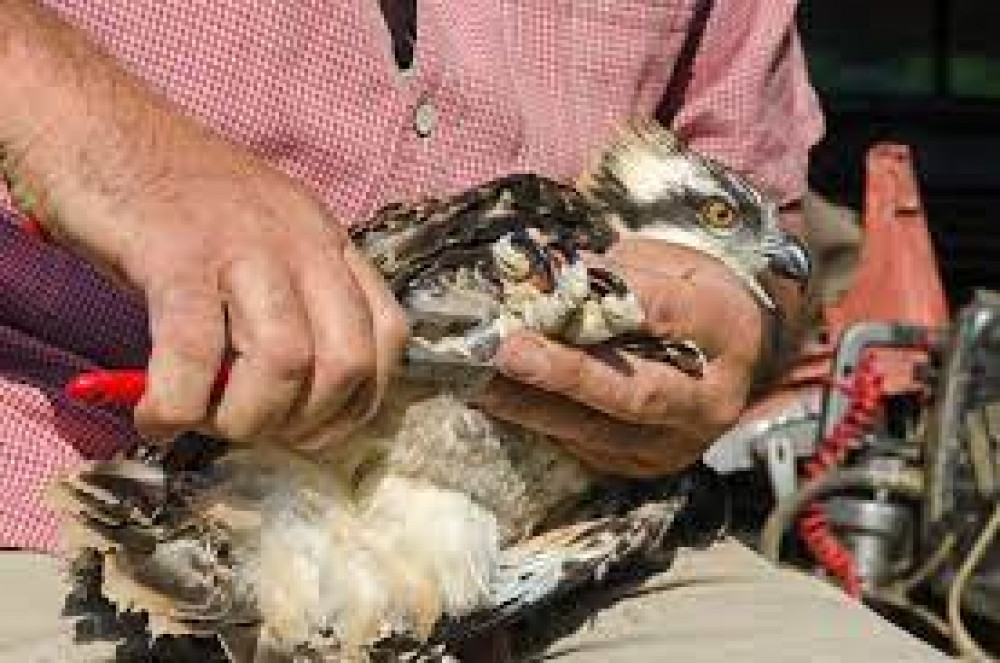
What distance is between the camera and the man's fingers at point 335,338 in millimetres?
1483

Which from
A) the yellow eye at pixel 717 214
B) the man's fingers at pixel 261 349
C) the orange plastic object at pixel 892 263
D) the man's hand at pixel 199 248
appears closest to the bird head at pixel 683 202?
the yellow eye at pixel 717 214

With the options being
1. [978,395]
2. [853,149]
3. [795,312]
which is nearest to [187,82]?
[795,312]

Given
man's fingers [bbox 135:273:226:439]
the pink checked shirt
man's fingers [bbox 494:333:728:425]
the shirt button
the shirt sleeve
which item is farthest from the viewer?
the shirt sleeve

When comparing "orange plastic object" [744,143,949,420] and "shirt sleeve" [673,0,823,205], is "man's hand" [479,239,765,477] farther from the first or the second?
"orange plastic object" [744,143,949,420]

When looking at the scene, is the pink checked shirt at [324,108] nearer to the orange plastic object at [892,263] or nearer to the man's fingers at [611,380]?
the man's fingers at [611,380]

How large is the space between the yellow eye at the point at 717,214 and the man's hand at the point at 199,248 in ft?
1.55

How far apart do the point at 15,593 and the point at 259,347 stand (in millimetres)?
446

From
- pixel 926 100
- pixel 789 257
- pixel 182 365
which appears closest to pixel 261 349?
pixel 182 365

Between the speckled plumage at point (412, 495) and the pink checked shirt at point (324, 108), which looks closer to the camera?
the speckled plumage at point (412, 495)

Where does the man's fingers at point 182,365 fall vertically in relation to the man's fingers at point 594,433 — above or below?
above

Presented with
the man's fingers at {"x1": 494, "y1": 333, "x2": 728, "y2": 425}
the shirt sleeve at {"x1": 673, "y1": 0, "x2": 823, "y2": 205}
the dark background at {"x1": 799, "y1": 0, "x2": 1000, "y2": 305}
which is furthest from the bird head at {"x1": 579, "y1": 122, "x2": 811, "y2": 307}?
the dark background at {"x1": 799, "y1": 0, "x2": 1000, "y2": 305}

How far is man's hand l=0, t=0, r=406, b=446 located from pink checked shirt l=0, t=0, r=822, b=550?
22 centimetres

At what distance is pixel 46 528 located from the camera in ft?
6.07

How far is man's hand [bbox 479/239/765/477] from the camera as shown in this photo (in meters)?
1.77
